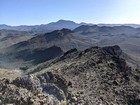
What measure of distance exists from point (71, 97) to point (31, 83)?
8.55 metres

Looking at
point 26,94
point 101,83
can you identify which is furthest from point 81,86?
point 26,94

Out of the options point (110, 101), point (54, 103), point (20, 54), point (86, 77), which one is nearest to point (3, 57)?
point (20, 54)

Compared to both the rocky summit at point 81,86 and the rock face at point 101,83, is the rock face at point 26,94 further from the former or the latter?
the rock face at point 101,83

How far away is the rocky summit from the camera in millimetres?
30297

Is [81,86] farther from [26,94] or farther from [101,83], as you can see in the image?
[26,94]

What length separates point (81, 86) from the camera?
51.5 metres

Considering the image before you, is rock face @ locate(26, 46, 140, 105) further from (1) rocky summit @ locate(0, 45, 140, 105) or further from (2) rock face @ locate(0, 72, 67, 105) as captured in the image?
(2) rock face @ locate(0, 72, 67, 105)

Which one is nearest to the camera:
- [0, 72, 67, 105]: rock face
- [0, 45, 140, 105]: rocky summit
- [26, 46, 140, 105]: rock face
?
[0, 72, 67, 105]: rock face

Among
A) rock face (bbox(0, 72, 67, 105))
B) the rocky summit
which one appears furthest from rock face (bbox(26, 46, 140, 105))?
rock face (bbox(0, 72, 67, 105))

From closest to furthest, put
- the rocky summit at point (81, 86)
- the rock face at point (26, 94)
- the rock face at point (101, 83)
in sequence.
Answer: the rock face at point (26, 94)
the rocky summit at point (81, 86)
the rock face at point (101, 83)

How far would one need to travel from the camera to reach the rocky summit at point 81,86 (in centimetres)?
3030

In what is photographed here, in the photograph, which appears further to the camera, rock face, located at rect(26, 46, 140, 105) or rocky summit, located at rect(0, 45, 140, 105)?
rock face, located at rect(26, 46, 140, 105)

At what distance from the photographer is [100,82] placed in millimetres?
54125

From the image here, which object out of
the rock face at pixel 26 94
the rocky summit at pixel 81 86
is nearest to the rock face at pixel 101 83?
the rocky summit at pixel 81 86
